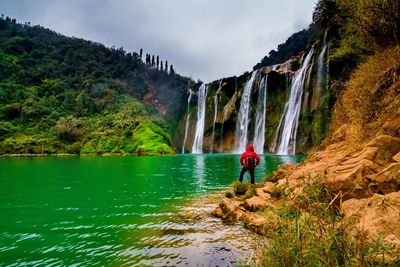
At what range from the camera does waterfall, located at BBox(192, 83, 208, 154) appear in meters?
77.9

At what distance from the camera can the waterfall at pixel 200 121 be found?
77.9 m

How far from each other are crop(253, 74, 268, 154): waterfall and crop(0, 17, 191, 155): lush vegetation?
19.8m

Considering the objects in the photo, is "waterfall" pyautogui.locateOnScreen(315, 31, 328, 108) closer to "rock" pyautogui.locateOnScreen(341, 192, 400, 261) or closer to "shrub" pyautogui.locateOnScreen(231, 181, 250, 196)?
"shrub" pyautogui.locateOnScreen(231, 181, 250, 196)

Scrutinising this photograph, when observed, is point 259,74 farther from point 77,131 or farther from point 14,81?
point 14,81

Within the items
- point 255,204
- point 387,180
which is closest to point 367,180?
point 387,180

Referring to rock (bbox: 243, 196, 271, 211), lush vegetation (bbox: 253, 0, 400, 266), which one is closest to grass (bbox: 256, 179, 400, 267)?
lush vegetation (bbox: 253, 0, 400, 266)

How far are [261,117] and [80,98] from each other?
196 feet

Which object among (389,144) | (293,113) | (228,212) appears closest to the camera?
(389,144)

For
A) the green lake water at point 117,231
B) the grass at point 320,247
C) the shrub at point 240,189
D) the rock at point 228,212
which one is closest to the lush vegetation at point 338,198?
the grass at point 320,247

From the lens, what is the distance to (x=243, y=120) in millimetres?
66875

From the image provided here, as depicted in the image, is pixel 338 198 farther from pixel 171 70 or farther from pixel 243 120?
pixel 171 70

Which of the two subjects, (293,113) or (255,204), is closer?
(255,204)

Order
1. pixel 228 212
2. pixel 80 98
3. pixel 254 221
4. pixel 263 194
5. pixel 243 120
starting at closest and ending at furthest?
1. pixel 254 221
2. pixel 228 212
3. pixel 263 194
4. pixel 243 120
5. pixel 80 98

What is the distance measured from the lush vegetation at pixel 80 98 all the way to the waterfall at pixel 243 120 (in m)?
15.7
